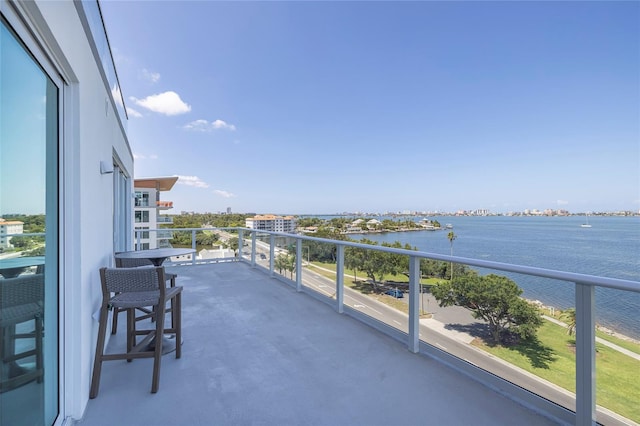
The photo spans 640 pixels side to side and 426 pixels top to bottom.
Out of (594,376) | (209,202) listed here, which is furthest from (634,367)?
(209,202)

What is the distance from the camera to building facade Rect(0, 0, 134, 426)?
3.84 ft

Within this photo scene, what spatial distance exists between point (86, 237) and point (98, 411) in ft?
3.85

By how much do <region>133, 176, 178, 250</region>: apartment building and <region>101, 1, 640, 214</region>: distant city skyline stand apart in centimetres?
152

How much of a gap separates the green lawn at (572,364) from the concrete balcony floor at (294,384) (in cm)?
28

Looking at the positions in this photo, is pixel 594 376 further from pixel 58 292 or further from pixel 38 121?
pixel 38 121

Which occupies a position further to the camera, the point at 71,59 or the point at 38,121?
the point at 71,59

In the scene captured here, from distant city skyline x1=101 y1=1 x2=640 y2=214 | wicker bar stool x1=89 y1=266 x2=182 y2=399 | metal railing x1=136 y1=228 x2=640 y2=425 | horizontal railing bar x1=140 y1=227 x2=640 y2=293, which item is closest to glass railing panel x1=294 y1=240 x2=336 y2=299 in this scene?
metal railing x1=136 y1=228 x2=640 y2=425

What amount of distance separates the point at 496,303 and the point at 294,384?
5.60 ft

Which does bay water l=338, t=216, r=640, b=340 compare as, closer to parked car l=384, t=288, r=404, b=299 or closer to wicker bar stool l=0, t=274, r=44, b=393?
parked car l=384, t=288, r=404, b=299

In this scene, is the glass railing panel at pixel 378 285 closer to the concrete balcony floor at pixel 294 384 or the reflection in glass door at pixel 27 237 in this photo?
the concrete balcony floor at pixel 294 384

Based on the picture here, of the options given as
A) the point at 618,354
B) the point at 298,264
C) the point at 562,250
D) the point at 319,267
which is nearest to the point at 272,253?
the point at 298,264

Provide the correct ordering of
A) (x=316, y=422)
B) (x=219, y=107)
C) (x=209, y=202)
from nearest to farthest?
(x=316, y=422), (x=219, y=107), (x=209, y=202)

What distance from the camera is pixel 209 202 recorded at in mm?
24922

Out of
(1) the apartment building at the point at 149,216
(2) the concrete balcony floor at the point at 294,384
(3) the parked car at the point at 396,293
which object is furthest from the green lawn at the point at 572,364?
(1) the apartment building at the point at 149,216
